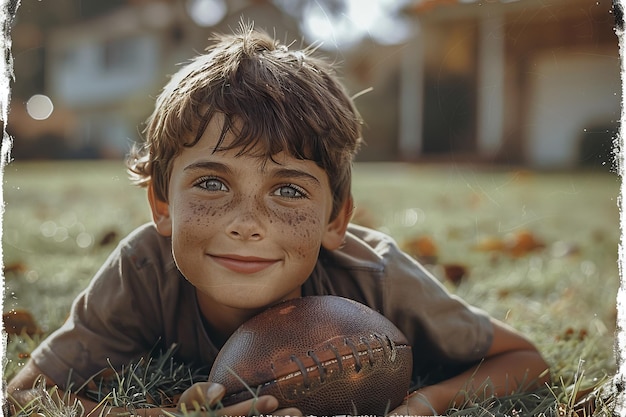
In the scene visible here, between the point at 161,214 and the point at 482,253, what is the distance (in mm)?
2580

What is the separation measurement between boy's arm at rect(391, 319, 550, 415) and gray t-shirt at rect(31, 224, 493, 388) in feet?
0.24

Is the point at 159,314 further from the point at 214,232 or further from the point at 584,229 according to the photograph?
the point at 584,229

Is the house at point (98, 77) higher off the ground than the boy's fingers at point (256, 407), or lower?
higher

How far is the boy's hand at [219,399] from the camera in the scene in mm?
1643

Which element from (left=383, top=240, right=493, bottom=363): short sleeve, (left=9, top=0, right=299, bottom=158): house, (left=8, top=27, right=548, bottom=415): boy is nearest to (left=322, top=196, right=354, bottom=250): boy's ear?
(left=8, top=27, right=548, bottom=415): boy

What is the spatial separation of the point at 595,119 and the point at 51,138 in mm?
9255

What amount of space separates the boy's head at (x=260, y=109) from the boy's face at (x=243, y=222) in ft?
0.13

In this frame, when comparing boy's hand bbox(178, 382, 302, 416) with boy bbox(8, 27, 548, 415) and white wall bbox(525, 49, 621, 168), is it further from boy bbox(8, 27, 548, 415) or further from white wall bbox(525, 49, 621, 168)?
white wall bbox(525, 49, 621, 168)

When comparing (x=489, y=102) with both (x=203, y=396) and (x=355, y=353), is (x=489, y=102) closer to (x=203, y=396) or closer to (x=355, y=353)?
(x=355, y=353)

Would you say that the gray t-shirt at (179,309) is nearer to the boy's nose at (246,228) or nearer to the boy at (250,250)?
the boy at (250,250)

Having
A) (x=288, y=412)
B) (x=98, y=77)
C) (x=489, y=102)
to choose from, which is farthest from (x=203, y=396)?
(x=98, y=77)

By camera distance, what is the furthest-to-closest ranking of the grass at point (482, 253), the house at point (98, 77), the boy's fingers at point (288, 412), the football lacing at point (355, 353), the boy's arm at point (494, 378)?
the house at point (98, 77) → the grass at point (482, 253) → the boy's arm at point (494, 378) → the football lacing at point (355, 353) → the boy's fingers at point (288, 412)

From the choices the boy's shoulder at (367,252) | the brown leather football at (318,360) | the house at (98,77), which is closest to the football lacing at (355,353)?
the brown leather football at (318,360)

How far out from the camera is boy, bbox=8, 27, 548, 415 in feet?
6.24
